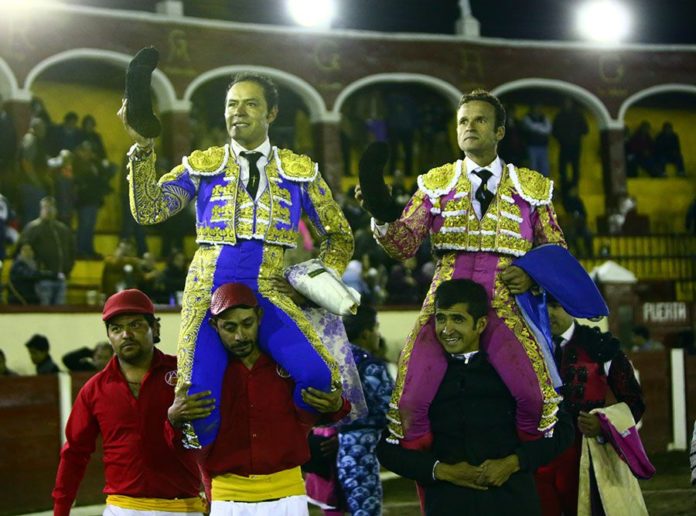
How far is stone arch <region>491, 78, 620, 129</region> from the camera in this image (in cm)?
1803

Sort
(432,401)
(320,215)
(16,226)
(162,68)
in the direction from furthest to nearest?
(162,68) → (16,226) → (320,215) → (432,401)

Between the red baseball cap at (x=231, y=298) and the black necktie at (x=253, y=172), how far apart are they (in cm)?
40

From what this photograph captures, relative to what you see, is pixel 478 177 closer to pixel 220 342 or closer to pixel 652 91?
pixel 220 342

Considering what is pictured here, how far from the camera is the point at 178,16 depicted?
1586 cm

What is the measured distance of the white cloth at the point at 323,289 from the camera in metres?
4.59

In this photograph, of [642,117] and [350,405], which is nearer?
[350,405]

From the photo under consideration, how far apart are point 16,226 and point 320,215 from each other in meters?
8.32

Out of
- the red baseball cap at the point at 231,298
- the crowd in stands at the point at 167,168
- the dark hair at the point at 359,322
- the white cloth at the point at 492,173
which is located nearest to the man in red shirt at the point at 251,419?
the red baseball cap at the point at 231,298

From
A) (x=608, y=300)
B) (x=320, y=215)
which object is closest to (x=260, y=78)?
(x=320, y=215)

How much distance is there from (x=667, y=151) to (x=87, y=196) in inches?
357

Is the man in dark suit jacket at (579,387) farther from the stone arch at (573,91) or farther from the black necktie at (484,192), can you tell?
the stone arch at (573,91)

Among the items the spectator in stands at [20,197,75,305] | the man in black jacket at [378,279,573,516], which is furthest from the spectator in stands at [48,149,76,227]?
the man in black jacket at [378,279,573,516]

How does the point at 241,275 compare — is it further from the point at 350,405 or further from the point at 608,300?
the point at 608,300

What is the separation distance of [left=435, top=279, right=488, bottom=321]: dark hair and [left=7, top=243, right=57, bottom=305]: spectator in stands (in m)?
7.10
